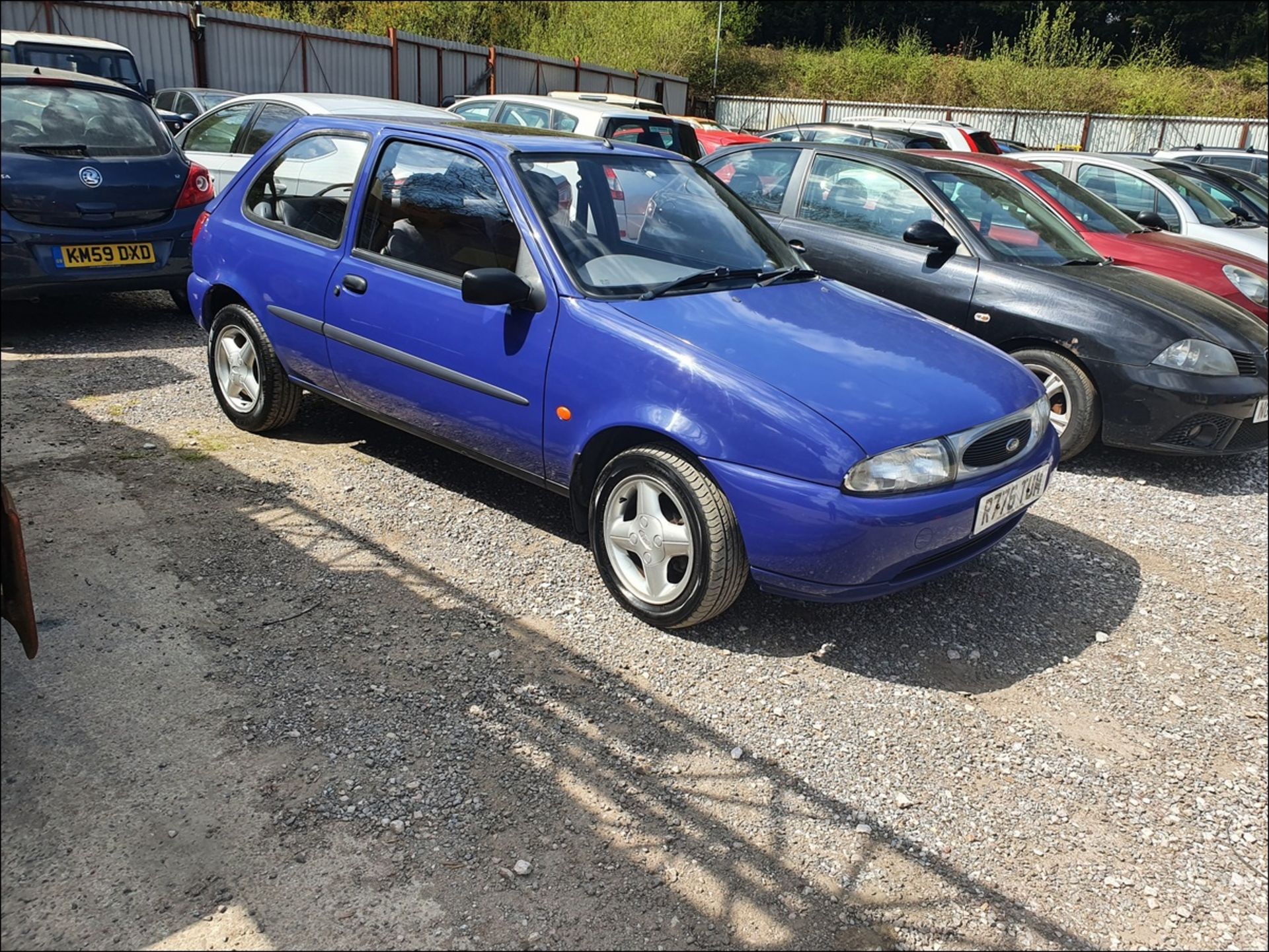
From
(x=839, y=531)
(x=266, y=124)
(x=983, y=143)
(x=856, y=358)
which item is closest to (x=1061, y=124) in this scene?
(x=983, y=143)

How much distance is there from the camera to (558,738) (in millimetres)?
3029

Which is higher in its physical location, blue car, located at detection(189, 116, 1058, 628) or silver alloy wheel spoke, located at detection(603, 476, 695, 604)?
blue car, located at detection(189, 116, 1058, 628)

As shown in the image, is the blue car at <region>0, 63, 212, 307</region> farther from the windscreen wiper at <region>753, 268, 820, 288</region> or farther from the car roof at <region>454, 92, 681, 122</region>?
the car roof at <region>454, 92, 681, 122</region>


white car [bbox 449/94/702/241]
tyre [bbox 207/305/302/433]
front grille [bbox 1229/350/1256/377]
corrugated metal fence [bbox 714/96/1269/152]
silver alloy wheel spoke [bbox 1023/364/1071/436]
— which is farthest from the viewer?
corrugated metal fence [bbox 714/96/1269/152]

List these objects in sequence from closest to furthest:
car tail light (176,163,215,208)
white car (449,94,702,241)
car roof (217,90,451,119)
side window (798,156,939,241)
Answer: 1. side window (798,156,939,241)
2. car tail light (176,163,215,208)
3. car roof (217,90,451,119)
4. white car (449,94,702,241)

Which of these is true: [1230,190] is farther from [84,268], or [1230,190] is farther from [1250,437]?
Result: [84,268]

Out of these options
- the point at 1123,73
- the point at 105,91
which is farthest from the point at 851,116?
the point at 105,91

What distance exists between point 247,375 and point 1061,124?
1115 inches

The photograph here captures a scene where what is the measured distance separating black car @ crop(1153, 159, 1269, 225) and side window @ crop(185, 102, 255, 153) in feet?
31.5

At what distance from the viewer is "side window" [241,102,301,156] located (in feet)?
27.8

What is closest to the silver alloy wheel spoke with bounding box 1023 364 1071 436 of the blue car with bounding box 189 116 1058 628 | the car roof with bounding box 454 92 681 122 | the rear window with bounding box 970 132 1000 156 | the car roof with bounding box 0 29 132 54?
the blue car with bounding box 189 116 1058 628

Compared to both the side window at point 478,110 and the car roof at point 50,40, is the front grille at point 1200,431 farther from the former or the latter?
the car roof at point 50,40

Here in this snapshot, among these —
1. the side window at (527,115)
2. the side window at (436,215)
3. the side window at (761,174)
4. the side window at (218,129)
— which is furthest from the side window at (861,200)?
the side window at (527,115)

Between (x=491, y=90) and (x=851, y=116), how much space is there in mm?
11638
